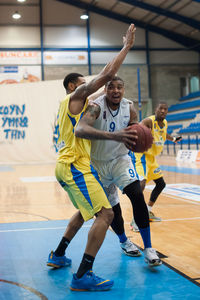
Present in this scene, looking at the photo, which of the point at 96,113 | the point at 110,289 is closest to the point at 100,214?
the point at 110,289

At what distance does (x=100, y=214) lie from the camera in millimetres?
2855

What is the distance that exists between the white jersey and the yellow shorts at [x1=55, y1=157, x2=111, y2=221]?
399 millimetres

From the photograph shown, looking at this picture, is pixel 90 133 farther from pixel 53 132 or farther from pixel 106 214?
pixel 53 132

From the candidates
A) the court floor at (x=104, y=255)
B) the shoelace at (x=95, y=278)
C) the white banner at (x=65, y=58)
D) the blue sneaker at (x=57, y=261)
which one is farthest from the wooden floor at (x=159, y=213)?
the white banner at (x=65, y=58)

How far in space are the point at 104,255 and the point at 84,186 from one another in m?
0.97

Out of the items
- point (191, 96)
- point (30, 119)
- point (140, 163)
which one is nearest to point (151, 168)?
point (140, 163)

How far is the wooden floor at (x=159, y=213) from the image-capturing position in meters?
3.58

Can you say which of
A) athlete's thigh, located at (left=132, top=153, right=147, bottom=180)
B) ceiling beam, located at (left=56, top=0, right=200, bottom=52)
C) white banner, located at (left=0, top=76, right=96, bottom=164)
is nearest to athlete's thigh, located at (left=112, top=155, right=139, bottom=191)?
athlete's thigh, located at (left=132, top=153, right=147, bottom=180)

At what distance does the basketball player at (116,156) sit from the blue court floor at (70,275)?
248 mm

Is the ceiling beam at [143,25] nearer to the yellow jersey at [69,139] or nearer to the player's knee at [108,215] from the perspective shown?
the yellow jersey at [69,139]

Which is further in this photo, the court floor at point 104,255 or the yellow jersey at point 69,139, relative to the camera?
the yellow jersey at point 69,139

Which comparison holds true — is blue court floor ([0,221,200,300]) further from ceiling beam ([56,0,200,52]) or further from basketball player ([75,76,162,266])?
ceiling beam ([56,0,200,52])

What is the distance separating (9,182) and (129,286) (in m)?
7.51

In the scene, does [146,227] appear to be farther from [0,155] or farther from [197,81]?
[197,81]
